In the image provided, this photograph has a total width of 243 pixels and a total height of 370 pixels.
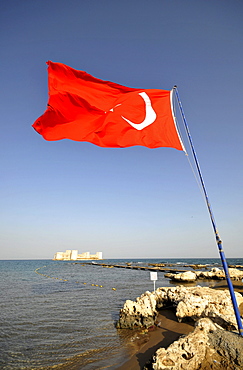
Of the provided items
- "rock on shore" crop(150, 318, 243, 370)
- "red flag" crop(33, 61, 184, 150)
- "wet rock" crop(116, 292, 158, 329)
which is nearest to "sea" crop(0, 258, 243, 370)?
"wet rock" crop(116, 292, 158, 329)

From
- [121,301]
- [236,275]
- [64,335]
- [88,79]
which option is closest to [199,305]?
[64,335]

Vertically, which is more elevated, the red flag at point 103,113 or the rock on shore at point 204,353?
the red flag at point 103,113

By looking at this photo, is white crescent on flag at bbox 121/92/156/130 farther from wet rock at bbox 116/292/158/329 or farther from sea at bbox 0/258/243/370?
wet rock at bbox 116/292/158/329

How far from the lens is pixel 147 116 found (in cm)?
895

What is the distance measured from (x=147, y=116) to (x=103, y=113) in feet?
6.18

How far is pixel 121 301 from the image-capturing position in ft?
59.1

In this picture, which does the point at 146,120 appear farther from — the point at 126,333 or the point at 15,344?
the point at 15,344

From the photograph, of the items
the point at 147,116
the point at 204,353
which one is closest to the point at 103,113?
the point at 147,116

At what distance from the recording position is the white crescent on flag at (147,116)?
347 inches

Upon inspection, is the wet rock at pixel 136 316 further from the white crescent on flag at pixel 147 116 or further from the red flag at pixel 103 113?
the white crescent on flag at pixel 147 116

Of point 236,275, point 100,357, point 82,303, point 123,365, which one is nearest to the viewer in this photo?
point 123,365

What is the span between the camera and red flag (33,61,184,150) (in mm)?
8211

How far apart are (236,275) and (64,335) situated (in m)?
30.0

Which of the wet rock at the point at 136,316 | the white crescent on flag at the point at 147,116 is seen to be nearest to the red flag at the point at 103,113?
the white crescent on flag at the point at 147,116
